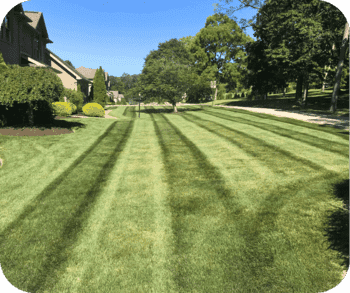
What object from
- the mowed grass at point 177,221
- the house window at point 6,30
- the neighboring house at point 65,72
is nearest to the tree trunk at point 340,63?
the mowed grass at point 177,221

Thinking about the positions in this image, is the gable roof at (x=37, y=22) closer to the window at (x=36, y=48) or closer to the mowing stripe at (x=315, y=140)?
the window at (x=36, y=48)

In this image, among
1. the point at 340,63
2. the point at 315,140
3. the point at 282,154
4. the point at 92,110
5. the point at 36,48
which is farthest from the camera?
the point at 36,48

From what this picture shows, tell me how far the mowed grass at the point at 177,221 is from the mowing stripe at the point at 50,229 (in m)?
0.02

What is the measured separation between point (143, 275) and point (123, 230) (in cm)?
133

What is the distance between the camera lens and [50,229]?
5016mm

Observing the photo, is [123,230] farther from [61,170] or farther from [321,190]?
→ [321,190]

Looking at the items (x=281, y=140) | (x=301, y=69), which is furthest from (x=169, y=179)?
(x=301, y=69)

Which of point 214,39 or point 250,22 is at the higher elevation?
point 214,39

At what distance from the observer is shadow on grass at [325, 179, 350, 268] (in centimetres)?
404

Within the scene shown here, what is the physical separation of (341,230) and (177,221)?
343 centimetres

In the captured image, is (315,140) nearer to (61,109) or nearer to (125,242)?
(125,242)

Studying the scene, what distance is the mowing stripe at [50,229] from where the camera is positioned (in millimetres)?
3914

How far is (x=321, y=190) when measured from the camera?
596 centimetres

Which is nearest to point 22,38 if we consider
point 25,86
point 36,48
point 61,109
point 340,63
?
point 36,48
